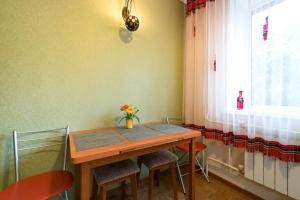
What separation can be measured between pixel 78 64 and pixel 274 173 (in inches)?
91.3

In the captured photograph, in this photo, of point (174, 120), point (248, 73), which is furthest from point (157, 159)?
point (248, 73)

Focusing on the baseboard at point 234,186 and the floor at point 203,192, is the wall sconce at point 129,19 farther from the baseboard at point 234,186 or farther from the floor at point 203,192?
the baseboard at point 234,186

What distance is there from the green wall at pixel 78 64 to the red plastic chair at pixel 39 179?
85 millimetres

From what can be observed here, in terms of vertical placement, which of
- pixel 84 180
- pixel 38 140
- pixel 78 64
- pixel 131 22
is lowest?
pixel 84 180

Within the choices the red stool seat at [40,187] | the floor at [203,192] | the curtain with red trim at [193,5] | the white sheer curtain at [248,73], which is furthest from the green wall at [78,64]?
the floor at [203,192]

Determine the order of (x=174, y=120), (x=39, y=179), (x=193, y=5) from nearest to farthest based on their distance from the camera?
1. (x=39, y=179)
2. (x=193, y=5)
3. (x=174, y=120)

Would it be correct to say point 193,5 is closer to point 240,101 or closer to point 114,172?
point 240,101

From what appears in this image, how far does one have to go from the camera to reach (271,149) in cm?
146

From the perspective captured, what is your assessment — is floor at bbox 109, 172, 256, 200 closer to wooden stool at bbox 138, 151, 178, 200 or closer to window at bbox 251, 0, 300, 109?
wooden stool at bbox 138, 151, 178, 200

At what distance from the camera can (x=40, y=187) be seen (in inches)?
45.5

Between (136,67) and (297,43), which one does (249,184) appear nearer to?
(297,43)

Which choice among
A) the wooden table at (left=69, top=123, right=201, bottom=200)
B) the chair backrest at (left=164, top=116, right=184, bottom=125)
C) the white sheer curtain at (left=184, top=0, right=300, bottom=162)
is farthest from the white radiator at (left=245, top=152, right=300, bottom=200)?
the chair backrest at (left=164, top=116, right=184, bottom=125)

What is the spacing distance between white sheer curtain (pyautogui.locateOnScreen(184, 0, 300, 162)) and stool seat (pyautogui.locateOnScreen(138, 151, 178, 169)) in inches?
28.4

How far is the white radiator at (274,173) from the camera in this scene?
135 cm
